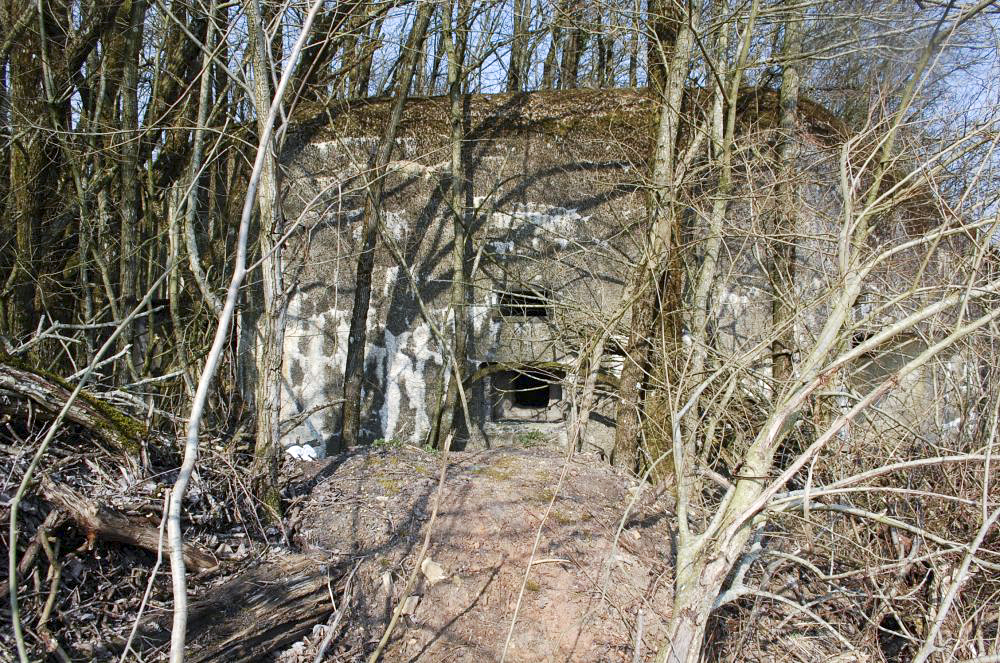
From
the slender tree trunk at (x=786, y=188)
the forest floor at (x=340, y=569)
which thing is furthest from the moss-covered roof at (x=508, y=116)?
the forest floor at (x=340, y=569)

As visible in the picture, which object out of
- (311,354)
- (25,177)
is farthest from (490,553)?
(25,177)

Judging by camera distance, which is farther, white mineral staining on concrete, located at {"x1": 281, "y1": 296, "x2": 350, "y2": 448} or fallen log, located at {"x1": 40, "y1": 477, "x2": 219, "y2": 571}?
white mineral staining on concrete, located at {"x1": 281, "y1": 296, "x2": 350, "y2": 448}

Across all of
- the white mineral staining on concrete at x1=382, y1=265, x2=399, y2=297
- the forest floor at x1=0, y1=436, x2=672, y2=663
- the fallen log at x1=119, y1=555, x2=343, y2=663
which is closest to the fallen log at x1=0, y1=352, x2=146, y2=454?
the forest floor at x1=0, y1=436, x2=672, y2=663

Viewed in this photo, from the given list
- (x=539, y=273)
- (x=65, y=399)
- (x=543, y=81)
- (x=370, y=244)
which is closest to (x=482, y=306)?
(x=539, y=273)

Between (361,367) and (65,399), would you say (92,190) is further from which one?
(65,399)

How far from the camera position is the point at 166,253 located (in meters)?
7.12

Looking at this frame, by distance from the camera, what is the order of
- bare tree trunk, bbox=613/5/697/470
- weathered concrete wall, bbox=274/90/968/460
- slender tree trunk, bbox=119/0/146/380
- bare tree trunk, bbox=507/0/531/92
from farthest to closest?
bare tree trunk, bbox=507/0/531/92, weathered concrete wall, bbox=274/90/968/460, slender tree trunk, bbox=119/0/146/380, bare tree trunk, bbox=613/5/697/470

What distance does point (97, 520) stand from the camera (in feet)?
11.1

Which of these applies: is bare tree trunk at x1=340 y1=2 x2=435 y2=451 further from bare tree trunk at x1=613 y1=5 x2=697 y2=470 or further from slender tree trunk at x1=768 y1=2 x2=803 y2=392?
slender tree trunk at x1=768 y1=2 x2=803 y2=392

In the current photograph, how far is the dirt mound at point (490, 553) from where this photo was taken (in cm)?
370

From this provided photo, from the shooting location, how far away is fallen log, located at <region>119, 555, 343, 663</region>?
3.21m

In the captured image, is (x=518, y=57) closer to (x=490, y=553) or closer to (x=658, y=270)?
(x=658, y=270)

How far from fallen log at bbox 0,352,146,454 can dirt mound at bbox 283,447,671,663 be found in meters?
1.12

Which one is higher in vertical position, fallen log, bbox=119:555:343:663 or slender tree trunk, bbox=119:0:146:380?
slender tree trunk, bbox=119:0:146:380
